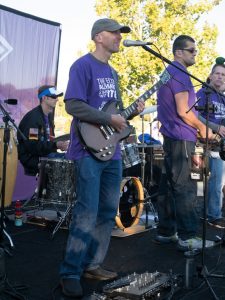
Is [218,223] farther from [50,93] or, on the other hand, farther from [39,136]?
[50,93]

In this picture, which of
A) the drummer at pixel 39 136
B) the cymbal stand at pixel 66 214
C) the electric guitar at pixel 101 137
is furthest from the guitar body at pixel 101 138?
the drummer at pixel 39 136

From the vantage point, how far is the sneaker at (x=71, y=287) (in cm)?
337

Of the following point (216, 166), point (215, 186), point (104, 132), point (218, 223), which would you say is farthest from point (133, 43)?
point (218, 223)

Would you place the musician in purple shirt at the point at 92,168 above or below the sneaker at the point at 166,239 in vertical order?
above

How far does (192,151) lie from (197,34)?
15.7 meters

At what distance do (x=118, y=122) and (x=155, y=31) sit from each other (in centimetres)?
1687

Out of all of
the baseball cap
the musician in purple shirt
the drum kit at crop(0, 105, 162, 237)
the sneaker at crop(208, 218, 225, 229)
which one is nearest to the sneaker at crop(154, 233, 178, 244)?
the drum kit at crop(0, 105, 162, 237)

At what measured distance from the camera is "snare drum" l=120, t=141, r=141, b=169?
18.3ft

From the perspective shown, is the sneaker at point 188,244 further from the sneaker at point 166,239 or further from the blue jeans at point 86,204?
the blue jeans at point 86,204

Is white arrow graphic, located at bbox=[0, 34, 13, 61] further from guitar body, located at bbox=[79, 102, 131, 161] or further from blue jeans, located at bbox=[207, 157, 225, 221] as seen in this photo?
guitar body, located at bbox=[79, 102, 131, 161]

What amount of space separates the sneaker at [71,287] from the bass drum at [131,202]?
2.27 meters

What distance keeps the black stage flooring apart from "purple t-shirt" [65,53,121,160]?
1110 mm

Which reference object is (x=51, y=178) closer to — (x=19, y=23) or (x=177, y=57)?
(x=177, y=57)

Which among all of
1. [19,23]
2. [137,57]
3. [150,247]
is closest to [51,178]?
[150,247]
